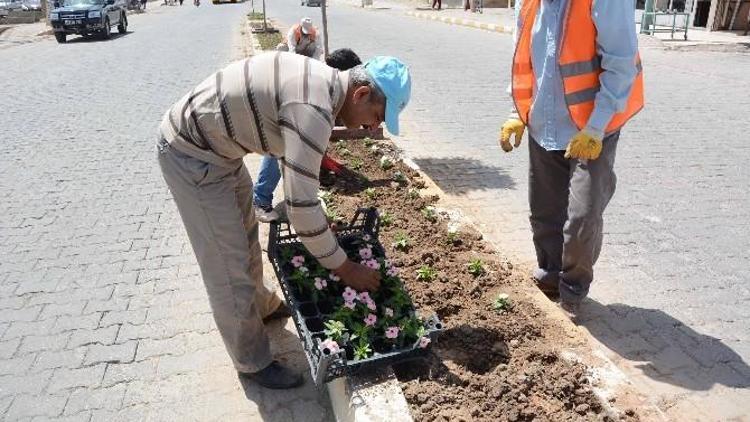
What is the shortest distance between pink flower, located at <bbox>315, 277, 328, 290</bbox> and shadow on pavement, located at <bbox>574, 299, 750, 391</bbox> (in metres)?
1.57

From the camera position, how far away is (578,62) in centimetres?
298

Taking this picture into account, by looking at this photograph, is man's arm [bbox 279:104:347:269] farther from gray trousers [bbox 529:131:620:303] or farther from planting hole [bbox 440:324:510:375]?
gray trousers [bbox 529:131:620:303]

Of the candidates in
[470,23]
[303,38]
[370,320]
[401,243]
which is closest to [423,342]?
[370,320]

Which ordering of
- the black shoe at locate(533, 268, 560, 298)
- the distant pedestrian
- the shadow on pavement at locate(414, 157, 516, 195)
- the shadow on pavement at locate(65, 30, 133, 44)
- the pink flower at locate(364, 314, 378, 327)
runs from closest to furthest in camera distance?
the pink flower at locate(364, 314, 378, 327) < the black shoe at locate(533, 268, 560, 298) < the shadow on pavement at locate(414, 157, 516, 195) < the distant pedestrian < the shadow on pavement at locate(65, 30, 133, 44)

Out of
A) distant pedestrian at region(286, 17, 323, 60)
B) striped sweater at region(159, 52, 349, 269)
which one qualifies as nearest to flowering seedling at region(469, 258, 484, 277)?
striped sweater at region(159, 52, 349, 269)

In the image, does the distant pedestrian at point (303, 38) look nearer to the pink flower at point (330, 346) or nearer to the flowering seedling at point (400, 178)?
the flowering seedling at point (400, 178)

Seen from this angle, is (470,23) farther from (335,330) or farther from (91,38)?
(335,330)

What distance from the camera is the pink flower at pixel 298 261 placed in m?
3.07

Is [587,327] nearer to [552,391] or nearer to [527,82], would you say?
[552,391]

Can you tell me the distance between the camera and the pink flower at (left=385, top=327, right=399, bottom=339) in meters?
2.71

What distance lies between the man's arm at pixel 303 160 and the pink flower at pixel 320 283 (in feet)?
1.94

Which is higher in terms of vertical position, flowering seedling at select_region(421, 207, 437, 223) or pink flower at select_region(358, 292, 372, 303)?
pink flower at select_region(358, 292, 372, 303)

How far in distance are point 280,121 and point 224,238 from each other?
0.71 m

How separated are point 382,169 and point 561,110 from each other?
2789 mm
